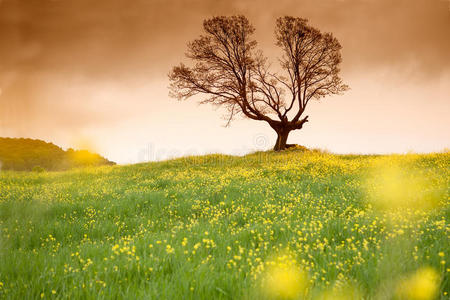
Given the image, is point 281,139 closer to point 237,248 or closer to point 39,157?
point 237,248

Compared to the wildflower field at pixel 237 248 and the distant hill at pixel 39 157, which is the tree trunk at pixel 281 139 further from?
the distant hill at pixel 39 157

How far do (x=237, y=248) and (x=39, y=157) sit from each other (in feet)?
137

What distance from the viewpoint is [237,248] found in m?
4.91

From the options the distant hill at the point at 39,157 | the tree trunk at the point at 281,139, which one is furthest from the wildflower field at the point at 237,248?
the distant hill at the point at 39,157

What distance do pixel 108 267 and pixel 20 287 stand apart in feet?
3.50

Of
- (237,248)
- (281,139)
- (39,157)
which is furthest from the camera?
(39,157)

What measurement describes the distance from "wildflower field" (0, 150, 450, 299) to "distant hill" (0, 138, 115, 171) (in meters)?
27.1

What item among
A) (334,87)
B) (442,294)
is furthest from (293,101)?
(442,294)

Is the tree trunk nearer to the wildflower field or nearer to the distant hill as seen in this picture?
the wildflower field

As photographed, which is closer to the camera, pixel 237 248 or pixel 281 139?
pixel 237 248

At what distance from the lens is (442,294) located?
3.25m

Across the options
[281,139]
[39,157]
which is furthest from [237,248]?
[39,157]

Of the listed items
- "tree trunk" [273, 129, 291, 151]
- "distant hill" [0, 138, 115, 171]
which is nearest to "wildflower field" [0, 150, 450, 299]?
"tree trunk" [273, 129, 291, 151]

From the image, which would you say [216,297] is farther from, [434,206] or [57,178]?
[57,178]
